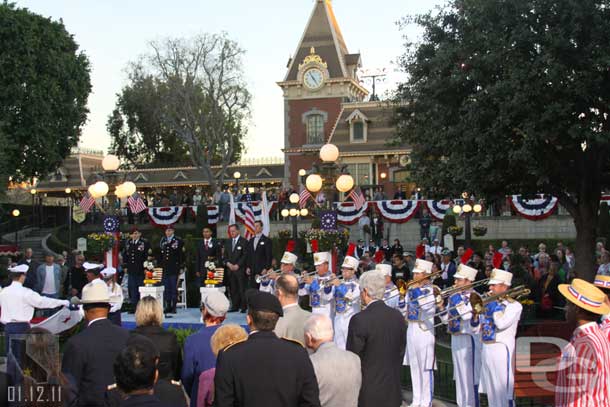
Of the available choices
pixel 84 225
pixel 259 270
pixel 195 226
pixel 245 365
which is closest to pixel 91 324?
pixel 245 365

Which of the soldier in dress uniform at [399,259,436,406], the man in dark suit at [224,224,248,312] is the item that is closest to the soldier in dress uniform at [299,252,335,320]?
the soldier in dress uniform at [399,259,436,406]

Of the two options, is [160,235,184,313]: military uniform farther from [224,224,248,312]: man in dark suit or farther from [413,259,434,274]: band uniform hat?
[413,259,434,274]: band uniform hat

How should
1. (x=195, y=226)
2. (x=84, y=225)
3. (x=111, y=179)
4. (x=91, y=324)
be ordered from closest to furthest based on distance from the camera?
(x=91, y=324)
(x=111, y=179)
(x=195, y=226)
(x=84, y=225)

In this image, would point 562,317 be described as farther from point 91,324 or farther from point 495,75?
point 91,324

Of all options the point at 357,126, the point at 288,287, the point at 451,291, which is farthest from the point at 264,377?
the point at 357,126

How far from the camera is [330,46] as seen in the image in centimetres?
5491

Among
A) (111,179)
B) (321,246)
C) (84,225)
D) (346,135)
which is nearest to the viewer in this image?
(321,246)

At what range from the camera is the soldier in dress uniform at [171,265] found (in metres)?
18.5

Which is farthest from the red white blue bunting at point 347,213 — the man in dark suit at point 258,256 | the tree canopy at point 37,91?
the tree canopy at point 37,91

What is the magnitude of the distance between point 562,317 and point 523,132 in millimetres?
4371

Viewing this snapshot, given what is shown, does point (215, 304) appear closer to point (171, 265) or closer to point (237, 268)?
point (237, 268)

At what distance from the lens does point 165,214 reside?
3781cm

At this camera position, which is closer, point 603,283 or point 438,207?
point 603,283

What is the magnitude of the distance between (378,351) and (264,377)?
7.91 feet
